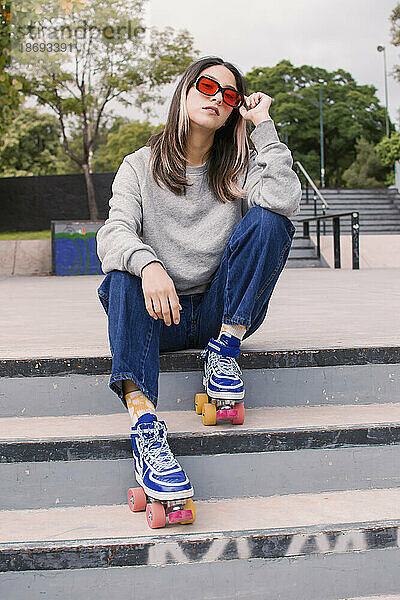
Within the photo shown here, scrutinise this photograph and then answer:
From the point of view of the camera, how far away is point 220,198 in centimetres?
212

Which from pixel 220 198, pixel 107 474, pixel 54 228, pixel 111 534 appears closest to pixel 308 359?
pixel 220 198

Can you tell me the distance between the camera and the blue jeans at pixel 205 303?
177cm

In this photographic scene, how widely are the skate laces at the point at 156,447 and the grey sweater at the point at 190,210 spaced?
0.54 m

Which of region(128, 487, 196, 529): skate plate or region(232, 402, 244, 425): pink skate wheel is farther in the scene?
region(232, 402, 244, 425): pink skate wheel

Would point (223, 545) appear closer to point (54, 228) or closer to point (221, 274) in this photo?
point (221, 274)

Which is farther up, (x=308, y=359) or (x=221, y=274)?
(x=221, y=274)

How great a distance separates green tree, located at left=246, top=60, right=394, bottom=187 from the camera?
Result: 4397 centimetres

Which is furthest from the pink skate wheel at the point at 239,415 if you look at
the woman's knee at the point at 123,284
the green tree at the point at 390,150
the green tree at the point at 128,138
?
the green tree at the point at 128,138

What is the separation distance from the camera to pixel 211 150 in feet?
7.17

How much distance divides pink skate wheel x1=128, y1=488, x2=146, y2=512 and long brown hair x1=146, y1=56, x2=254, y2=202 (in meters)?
0.93

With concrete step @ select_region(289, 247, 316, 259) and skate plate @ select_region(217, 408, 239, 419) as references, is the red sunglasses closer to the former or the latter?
skate plate @ select_region(217, 408, 239, 419)

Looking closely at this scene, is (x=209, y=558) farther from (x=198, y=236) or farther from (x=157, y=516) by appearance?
(x=198, y=236)

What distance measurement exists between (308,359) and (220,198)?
2.05ft

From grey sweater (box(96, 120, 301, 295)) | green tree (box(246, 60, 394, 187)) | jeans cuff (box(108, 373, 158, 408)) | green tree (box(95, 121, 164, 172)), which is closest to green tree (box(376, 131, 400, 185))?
green tree (box(95, 121, 164, 172))
